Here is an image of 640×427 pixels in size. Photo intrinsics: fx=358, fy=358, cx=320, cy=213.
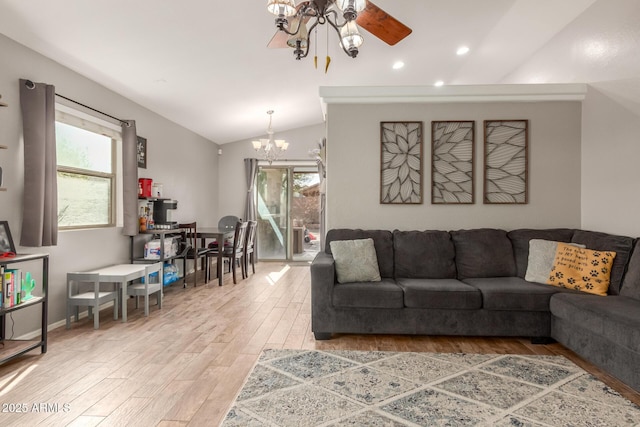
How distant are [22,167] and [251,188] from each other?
4590 millimetres

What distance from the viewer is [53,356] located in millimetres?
2738

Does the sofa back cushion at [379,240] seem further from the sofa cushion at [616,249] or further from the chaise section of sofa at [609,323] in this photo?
the sofa cushion at [616,249]

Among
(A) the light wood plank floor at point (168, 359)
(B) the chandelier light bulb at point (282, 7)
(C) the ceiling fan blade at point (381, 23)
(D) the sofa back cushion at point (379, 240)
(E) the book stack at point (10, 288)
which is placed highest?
(C) the ceiling fan blade at point (381, 23)

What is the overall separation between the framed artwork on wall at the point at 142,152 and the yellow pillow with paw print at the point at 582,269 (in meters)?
4.91

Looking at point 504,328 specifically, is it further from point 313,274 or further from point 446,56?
point 446,56

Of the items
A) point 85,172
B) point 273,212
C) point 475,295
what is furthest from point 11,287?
point 273,212

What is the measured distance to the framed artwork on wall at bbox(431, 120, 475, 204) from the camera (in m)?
3.92

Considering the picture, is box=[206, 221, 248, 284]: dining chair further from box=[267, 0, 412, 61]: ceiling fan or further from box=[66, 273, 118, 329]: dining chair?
box=[267, 0, 412, 61]: ceiling fan

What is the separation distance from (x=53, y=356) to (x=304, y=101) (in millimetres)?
4683

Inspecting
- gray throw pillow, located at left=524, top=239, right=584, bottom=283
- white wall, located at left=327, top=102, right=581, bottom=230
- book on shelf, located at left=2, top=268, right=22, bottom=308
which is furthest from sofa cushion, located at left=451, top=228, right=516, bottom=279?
book on shelf, located at left=2, top=268, right=22, bottom=308

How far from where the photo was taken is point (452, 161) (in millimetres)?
3934

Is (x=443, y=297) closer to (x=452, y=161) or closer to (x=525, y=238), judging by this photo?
(x=525, y=238)

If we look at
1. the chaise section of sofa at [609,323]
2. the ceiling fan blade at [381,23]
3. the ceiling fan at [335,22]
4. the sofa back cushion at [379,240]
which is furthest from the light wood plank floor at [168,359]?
the ceiling fan blade at [381,23]

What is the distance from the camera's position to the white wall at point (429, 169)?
384 centimetres
